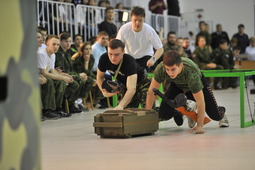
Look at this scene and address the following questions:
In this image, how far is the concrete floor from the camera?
4582 millimetres

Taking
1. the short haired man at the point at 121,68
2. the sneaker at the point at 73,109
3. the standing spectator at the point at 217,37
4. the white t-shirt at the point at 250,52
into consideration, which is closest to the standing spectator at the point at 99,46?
the sneaker at the point at 73,109

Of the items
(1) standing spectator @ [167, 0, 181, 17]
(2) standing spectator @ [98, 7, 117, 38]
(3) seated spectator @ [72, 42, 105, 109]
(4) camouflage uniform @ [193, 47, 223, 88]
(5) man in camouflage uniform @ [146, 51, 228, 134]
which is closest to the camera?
(5) man in camouflage uniform @ [146, 51, 228, 134]

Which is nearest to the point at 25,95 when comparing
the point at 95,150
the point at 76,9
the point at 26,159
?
the point at 26,159

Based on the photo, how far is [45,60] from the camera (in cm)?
870

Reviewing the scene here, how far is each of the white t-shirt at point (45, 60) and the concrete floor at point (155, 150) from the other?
143 centimetres

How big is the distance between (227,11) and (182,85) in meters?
17.4

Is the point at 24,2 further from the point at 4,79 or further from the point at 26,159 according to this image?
the point at 26,159

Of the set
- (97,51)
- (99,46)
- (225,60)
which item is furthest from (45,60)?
(225,60)

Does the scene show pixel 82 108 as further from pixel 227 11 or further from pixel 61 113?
pixel 227 11

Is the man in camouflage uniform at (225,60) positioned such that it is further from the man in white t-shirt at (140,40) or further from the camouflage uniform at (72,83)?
the man in white t-shirt at (140,40)

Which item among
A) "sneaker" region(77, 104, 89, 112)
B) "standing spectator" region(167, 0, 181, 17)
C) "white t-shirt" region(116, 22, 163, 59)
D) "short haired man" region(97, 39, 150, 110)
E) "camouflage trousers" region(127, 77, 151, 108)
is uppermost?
"standing spectator" region(167, 0, 181, 17)

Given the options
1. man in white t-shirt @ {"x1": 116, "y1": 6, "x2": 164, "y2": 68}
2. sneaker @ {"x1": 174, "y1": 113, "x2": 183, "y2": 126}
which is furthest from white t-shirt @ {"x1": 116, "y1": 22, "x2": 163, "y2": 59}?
sneaker @ {"x1": 174, "y1": 113, "x2": 183, "y2": 126}

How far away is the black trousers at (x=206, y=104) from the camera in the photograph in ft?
22.1

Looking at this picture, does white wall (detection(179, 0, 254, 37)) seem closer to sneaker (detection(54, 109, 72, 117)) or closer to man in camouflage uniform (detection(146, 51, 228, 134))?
sneaker (detection(54, 109, 72, 117))
